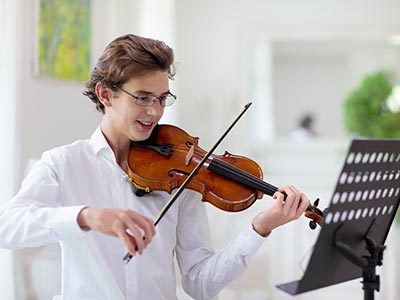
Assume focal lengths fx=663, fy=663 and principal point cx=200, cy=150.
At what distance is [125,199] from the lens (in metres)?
1.75

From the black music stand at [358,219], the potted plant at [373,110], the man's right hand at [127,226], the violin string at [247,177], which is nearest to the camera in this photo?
the man's right hand at [127,226]

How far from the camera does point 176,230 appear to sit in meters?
1.86

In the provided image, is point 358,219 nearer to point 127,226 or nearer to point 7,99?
point 127,226

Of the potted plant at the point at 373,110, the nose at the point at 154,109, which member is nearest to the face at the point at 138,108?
the nose at the point at 154,109

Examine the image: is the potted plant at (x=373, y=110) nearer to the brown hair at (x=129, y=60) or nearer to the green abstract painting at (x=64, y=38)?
the green abstract painting at (x=64, y=38)

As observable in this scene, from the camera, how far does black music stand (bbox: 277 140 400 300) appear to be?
1.38 meters

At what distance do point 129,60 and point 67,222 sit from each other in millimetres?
504

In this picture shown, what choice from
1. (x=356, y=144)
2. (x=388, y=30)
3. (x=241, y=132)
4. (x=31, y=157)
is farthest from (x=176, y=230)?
(x=388, y=30)

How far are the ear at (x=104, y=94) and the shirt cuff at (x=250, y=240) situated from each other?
0.49m

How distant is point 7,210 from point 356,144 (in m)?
0.78

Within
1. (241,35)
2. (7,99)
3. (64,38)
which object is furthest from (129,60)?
(241,35)

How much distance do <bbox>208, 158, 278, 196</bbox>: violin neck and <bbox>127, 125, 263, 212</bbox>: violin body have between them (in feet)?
0.03

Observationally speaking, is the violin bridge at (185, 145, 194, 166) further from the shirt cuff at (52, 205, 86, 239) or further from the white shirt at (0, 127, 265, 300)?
the shirt cuff at (52, 205, 86, 239)

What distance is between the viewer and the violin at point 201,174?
67.2 inches
